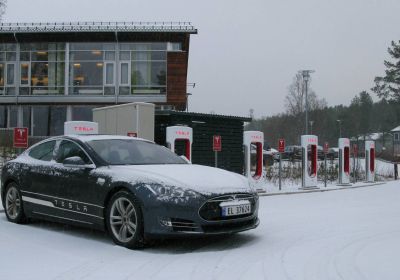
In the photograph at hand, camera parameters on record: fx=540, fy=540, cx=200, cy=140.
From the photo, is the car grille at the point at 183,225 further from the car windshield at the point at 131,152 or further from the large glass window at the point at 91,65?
the large glass window at the point at 91,65

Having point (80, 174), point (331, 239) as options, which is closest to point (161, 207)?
point (80, 174)

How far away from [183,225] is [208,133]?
12428 mm

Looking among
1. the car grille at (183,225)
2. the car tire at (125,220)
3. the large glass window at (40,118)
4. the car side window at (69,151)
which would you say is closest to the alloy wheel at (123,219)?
the car tire at (125,220)

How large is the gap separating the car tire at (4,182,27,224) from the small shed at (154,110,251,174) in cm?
831

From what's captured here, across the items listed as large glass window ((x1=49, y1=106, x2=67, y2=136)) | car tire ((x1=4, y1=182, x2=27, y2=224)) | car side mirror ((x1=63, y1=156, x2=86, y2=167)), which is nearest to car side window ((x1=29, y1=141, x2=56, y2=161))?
car tire ((x1=4, y1=182, x2=27, y2=224))

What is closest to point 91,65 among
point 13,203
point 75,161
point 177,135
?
point 177,135

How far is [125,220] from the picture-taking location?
6516mm

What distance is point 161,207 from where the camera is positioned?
6.18 metres

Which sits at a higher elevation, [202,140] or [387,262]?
[202,140]

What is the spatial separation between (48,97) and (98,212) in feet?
98.1

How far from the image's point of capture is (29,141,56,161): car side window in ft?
26.3

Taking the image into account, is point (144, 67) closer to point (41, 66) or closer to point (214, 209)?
point (41, 66)

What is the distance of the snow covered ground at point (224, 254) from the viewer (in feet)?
17.2

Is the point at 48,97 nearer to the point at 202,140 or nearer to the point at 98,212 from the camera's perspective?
the point at 202,140
